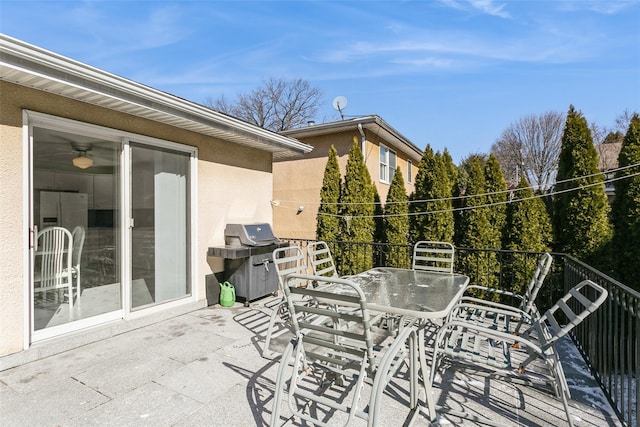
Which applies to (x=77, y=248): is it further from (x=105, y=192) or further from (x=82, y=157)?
(x=82, y=157)

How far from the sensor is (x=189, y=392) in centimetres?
251

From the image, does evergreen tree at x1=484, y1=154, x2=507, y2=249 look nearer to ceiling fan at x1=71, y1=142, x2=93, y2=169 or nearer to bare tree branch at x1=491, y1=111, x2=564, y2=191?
ceiling fan at x1=71, y1=142, x2=93, y2=169

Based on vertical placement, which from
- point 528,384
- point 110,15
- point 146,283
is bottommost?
point 528,384

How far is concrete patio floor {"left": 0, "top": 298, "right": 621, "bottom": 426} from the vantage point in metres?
2.21

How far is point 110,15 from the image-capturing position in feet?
16.0

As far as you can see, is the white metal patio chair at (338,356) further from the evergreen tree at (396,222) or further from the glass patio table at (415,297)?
the evergreen tree at (396,222)

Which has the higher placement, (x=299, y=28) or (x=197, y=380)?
(x=299, y=28)

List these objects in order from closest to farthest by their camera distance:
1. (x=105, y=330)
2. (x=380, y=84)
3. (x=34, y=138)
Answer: (x=34, y=138), (x=105, y=330), (x=380, y=84)

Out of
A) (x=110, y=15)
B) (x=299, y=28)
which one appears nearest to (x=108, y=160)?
(x=110, y=15)

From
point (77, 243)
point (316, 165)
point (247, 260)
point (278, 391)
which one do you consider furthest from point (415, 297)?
point (316, 165)

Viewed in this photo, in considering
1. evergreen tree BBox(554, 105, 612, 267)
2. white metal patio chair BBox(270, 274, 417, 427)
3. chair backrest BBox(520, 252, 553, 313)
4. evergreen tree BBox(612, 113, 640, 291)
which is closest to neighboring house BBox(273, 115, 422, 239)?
evergreen tree BBox(554, 105, 612, 267)

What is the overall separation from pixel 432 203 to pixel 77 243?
5614mm

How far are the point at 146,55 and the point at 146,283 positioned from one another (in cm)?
546

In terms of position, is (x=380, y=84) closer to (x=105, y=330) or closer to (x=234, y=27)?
(x=234, y=27)
